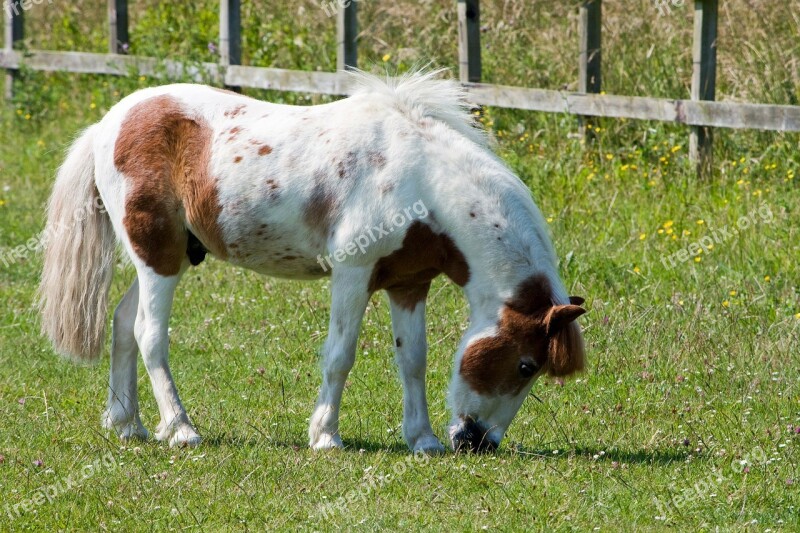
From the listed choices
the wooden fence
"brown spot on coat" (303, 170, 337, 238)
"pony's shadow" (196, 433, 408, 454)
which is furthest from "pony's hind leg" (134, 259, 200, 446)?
the wooden fence

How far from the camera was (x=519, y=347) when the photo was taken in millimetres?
5059

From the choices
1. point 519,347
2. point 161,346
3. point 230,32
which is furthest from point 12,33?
point 519,347

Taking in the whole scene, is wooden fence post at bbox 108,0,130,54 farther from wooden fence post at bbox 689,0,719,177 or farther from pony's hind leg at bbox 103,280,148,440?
pony's hind leg at bbox 103,280,148,440

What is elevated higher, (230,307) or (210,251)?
(210,251)

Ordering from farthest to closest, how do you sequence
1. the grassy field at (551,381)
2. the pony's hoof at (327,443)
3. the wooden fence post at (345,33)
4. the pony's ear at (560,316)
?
the wooden fence post at (345,33) < the pony's hoof at (327,443) < the pony's ear at (560,316) < the grassy field at (551,381)

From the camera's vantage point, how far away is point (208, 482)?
490 centimetres

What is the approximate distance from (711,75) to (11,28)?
857cm

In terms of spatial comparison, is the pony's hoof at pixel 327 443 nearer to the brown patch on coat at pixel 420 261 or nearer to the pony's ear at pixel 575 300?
the brown patch on coat at pixel 420 261

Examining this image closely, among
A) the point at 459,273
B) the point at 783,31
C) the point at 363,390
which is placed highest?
the point at 783,31

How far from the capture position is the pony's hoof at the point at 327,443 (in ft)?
17.5

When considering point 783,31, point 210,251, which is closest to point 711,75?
point 783,31

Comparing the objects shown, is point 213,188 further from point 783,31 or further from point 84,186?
point 783,31

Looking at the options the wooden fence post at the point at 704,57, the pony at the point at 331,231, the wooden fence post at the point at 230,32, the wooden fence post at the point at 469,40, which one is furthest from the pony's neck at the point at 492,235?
the wooden fence post at the point at 230,32

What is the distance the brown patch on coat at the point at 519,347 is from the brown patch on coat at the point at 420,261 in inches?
11.3
